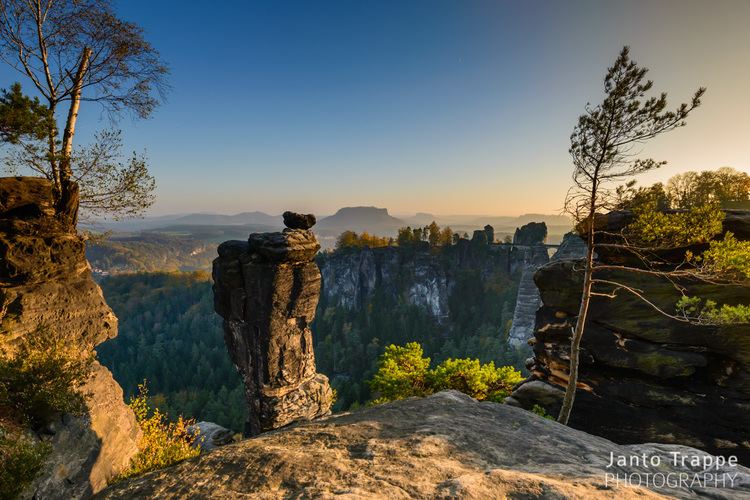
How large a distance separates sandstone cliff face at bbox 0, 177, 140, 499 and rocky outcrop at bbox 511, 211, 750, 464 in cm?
1771

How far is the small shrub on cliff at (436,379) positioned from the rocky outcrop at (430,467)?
10.6 meters

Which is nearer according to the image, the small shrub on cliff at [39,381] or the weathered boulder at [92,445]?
the small shrub on cliff at [39,381]

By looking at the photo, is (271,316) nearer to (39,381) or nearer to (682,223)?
(39,381)

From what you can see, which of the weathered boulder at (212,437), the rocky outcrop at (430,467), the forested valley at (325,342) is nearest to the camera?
the rocky outcrop at (430,467)

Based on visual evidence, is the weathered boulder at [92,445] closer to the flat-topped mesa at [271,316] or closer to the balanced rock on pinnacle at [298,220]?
the flat-topped mesa at [271,316]

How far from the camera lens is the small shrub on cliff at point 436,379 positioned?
59.2 feet

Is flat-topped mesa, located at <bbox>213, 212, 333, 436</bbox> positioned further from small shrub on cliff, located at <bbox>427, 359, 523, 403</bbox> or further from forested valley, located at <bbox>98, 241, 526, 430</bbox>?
forested valley, located at <bbox>98, 241, 526, 430</bbox>

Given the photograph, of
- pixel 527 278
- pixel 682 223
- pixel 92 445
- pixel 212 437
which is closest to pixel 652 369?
pixel 682 223

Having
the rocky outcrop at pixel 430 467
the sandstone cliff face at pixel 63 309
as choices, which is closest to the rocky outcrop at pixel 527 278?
the rocky outcrop at pixel 430 467

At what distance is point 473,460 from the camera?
5.80m

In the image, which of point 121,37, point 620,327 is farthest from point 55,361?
point 620,327

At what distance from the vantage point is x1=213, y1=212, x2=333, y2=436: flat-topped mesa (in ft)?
69.4

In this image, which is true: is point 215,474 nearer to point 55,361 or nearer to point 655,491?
point 655,491

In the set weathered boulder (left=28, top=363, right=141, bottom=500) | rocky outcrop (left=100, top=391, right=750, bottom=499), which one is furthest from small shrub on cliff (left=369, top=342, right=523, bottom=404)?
weathered boulder (left=28, top=363, right=141, bottom=500)
